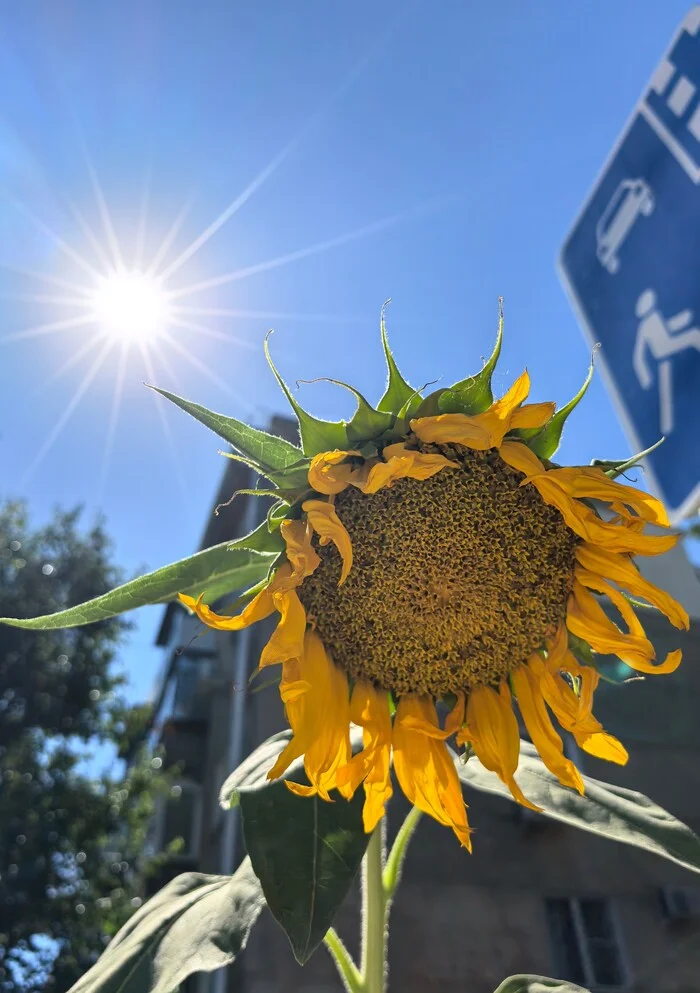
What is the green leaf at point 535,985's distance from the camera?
3.17ft

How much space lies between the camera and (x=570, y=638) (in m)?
1.09

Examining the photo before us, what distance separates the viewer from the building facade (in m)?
5.88

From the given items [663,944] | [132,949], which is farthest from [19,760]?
[132,949]

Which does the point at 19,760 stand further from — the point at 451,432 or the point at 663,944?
the point at 451,432

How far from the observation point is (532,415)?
0.98 meters

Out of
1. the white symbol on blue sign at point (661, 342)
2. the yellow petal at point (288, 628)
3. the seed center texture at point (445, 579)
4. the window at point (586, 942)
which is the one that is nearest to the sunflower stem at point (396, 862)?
the seed center texture at point (445, 579)

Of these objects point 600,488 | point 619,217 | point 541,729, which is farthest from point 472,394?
point 619,217

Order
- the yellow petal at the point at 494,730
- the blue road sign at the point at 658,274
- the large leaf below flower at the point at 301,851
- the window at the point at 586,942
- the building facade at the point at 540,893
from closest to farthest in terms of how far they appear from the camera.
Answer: the large leaf below flower at the point at 301,851 → the yellow petal at the point at 494,730 → the blue road sign at the point at 658,274 → the building facade at the point at 540,893 → the window at the point at 586,942

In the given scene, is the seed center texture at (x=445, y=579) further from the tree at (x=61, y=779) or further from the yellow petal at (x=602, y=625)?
Answer: the tree at (x=61, y=779)

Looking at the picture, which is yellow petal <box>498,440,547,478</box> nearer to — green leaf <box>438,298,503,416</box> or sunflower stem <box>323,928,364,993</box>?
green leaf <box>438,298,503,416</box>

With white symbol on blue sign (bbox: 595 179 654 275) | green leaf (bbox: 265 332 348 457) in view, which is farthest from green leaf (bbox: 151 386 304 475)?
white symbol on blue sign (bbox: 595 179 654 275)

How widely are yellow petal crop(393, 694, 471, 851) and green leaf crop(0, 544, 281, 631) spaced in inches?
11.7

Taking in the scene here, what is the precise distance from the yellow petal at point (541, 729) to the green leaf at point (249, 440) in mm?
438

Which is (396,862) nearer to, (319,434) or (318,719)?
(318,719)
